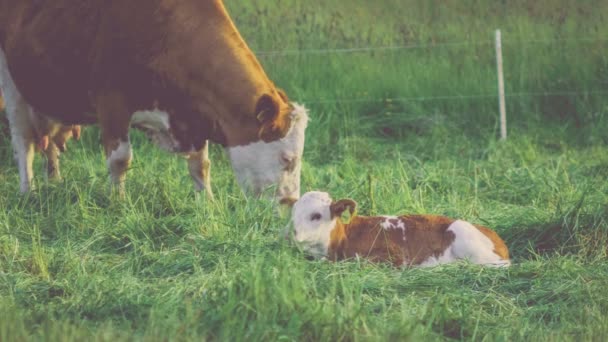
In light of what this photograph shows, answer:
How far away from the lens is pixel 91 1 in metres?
7.38

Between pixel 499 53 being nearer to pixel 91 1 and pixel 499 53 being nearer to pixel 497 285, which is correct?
pixel 91 1

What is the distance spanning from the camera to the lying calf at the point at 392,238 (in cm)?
586

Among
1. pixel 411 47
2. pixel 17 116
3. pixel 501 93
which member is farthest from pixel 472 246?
pixel 411 47

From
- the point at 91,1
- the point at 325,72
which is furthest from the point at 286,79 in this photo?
the point at 91,1

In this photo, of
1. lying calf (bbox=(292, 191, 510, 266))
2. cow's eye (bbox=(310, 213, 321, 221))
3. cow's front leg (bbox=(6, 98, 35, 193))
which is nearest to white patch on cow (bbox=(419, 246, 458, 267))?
lying calf (bbox=(292, 191, 510, 266))

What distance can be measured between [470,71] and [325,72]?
1.62 meters

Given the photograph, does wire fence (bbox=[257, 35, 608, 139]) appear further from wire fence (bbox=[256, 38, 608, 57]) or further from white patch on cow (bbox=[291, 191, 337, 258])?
white patch on cow (bbox=[291, 191, 337, 258])

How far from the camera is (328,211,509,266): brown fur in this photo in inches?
234

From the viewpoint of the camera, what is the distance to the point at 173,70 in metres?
7.02

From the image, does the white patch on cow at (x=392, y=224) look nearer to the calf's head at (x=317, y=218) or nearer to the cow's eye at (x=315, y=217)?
the calf's head at (x=317, y=218)

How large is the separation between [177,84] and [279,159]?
0.90 meters

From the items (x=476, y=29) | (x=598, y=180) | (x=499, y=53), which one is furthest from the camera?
(x=476, y=29)

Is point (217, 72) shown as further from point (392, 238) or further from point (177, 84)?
point (392, 238)

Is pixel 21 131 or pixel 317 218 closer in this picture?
pixel 317 218
